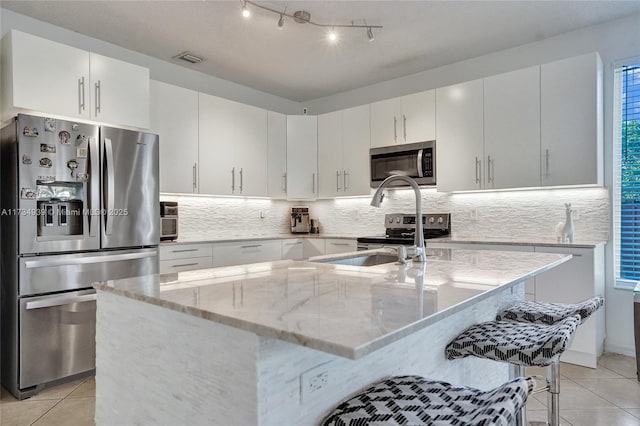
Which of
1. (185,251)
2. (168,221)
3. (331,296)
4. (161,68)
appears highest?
(161,68)

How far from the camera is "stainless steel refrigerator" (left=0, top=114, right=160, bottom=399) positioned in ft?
8.66

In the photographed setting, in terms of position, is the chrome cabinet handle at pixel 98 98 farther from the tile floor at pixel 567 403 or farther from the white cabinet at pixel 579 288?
the white cabinet at pixel 579 288

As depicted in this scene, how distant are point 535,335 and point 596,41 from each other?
10.4 feet

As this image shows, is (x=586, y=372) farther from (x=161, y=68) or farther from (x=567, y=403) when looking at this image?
(x=161, y=68)

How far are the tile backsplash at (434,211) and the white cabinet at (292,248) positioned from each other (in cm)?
51

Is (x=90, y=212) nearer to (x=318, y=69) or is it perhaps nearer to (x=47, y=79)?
(x=47, y=79)

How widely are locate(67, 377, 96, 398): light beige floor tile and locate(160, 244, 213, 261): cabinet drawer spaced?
1060 millimetres

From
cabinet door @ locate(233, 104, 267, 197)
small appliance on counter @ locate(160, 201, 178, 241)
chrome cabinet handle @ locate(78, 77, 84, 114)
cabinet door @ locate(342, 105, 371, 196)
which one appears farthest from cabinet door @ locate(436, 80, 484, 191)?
chrome cabinet handle @ locate(78, 77, 84, 114)

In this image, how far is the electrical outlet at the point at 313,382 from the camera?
105 cm

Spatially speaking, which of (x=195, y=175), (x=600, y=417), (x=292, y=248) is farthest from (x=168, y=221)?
(x=600, y=417)

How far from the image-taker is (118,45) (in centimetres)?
376

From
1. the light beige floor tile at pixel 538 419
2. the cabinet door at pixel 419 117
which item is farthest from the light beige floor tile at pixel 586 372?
the cabinet door at pixel 419 117

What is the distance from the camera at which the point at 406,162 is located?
4238 millimetres

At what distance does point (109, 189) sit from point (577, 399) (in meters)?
3.46
